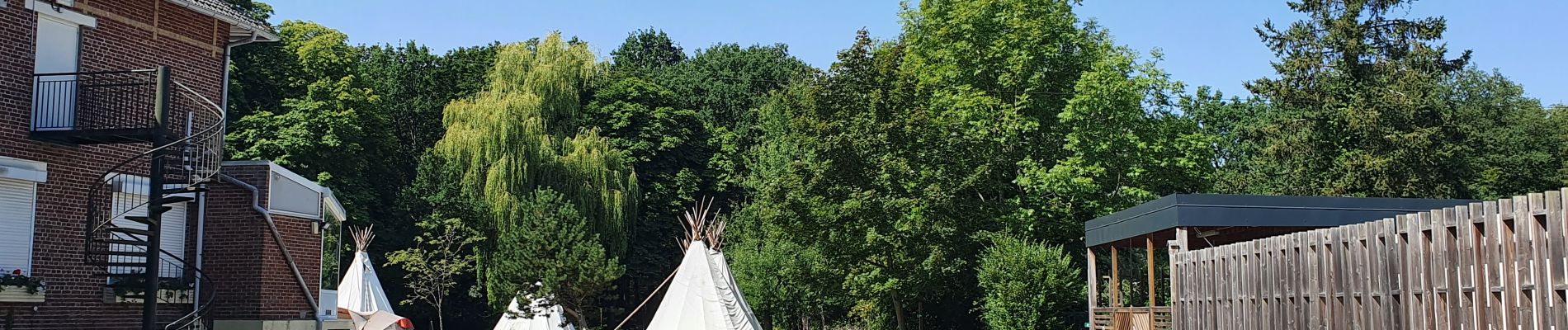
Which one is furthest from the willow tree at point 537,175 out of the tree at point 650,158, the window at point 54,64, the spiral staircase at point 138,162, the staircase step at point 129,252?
the window at point 54,64

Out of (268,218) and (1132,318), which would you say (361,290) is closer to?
(268,218)

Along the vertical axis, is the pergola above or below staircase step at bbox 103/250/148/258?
above

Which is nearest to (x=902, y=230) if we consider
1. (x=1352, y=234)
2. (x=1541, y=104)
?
(x=1352, y=234)

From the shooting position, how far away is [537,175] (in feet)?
126

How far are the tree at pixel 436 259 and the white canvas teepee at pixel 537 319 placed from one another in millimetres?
4332

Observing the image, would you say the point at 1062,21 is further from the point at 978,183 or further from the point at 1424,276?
the point at 1424,276

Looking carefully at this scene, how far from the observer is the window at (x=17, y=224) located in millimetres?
14297

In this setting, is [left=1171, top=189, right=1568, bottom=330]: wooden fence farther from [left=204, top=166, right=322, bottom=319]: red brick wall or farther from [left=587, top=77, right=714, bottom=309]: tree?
[left=587, top=77, right=714, bottom=309]: tree

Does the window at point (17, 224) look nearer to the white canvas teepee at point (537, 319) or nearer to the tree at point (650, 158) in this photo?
the white canvas teepee at point (537, 319)

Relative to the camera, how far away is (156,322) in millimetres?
15906

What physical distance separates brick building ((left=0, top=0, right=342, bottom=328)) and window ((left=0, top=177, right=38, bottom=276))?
13 millimetres

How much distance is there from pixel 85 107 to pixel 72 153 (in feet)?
1.91

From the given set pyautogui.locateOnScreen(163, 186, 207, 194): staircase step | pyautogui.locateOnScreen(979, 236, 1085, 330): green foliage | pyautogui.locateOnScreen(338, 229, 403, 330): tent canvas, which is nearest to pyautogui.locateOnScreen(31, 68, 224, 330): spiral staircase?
pyautogui.locateOnScreen(163, 186, 207, 194): staircase step

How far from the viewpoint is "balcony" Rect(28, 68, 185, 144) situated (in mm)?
14500
